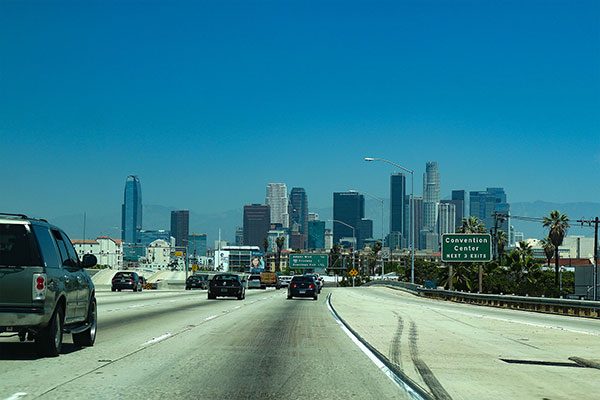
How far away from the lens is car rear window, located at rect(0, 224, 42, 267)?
458 inches

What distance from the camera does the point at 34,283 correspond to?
11516mm

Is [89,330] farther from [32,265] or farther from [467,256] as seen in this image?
[467,256]

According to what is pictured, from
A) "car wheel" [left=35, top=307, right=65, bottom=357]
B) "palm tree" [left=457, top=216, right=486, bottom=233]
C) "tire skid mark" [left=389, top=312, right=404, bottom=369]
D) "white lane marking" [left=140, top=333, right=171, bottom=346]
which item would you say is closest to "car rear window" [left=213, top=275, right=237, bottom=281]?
"tire skid mark" [left=389, top=312, right=404, bottom=369]

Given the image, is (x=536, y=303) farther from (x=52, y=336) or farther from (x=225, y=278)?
(x=52, y=336)

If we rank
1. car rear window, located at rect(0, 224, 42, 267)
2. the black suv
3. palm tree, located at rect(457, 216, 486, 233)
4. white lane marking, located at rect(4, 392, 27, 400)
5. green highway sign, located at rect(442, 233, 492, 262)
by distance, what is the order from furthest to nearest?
1. palm tree, located at rect(457, 216, 486, 233)
2. green highway sign, located at rect(442, 233, 492, 262)
3. car rear window, located at rect(0, 224, 42, 267)
4. the black suv
5. white lane marking, located at rect(4, 392, 27, 400)

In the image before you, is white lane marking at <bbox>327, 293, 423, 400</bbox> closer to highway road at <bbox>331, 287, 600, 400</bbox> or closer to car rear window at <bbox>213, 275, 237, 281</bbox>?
highway road at <bbox>331, 287, 600, 400</bbox>

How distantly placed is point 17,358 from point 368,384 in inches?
226

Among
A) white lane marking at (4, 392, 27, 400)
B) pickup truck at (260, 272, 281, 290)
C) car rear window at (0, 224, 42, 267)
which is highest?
car rear window at (0, 224, 42, 267)

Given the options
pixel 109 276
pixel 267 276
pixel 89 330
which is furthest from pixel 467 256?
pixel 109 276

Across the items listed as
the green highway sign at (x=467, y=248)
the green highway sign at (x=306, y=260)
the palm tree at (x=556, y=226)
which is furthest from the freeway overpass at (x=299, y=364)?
the green highway sign at (x=306, y=260)

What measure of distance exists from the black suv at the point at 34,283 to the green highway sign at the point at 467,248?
4652 centimetres

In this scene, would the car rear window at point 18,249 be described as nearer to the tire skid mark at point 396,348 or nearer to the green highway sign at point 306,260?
the tire skid mark at point 396,348

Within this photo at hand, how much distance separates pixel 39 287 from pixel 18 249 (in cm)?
64

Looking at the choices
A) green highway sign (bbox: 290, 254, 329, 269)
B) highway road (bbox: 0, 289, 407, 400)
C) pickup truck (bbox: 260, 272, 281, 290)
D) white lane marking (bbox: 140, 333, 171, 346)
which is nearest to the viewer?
highway road (bbox: 0, 289, 407, 400)
